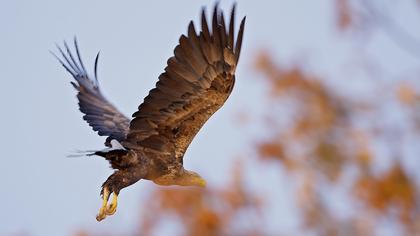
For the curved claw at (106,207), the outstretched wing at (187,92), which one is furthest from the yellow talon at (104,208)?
the outstretched wing at (187,92)

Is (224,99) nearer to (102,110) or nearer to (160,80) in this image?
(160,80)

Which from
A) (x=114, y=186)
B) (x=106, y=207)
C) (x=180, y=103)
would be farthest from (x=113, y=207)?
(x=180, y=103)

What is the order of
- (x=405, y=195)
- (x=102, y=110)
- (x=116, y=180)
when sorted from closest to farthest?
(x=116, y=180) < (x=102, y=110) < (x=405, y=195)

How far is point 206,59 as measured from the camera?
22.5ft

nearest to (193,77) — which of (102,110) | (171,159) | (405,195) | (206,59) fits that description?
(206,59)

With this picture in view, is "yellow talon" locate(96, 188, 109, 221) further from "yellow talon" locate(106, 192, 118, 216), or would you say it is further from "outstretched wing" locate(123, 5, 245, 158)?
"outstretched wing" locate(123, 5, 245, 158)

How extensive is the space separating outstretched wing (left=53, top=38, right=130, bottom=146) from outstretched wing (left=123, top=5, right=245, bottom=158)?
2.63ft

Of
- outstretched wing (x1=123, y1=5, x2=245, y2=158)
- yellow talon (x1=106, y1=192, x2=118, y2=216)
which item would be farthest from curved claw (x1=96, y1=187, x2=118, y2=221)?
outstretched wing (x1=123, y1=5, x2=245, y2=158)

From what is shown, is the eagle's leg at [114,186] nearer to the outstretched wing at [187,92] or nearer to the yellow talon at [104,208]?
the yellow talon at [104,208]

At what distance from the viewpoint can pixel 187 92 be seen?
6859 mm

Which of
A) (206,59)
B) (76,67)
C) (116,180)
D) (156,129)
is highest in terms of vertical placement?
(76,67)

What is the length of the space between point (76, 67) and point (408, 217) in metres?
13.7

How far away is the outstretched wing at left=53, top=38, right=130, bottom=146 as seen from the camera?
7.91 metres

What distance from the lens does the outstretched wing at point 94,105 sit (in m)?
7.91
